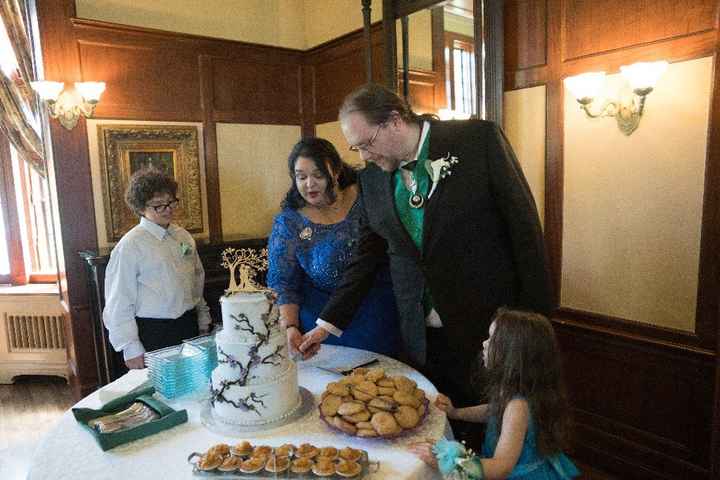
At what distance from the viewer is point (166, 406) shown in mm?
1382

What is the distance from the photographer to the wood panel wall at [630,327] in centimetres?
221

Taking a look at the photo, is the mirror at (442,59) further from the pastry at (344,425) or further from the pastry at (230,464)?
the pastry at (230,464)

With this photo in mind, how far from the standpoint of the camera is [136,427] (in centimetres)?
126

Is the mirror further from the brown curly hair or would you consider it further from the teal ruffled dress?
the teal ruffled dress

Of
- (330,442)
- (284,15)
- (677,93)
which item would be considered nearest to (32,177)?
(284,15)

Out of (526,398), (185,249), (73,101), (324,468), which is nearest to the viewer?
(324,468)

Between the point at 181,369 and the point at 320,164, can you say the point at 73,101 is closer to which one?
the point at 320,164

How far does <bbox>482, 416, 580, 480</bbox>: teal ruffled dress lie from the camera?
135cm

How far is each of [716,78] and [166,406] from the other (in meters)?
2.35

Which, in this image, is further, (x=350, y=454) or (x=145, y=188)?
(x=145, y=188)

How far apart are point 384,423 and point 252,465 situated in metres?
0.31

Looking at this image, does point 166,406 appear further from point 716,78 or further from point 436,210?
point 716,78

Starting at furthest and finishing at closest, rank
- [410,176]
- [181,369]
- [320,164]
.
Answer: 1. [320,164]
2. [410,176]
3. [181,369]

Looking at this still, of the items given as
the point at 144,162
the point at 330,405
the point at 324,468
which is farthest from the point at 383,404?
the point at 144,162
